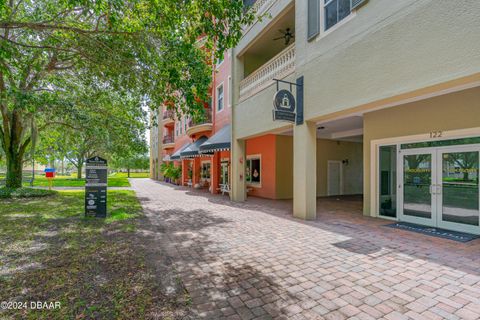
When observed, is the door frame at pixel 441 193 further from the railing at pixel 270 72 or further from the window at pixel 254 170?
the window at pixel 254 170

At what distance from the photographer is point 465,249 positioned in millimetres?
5383

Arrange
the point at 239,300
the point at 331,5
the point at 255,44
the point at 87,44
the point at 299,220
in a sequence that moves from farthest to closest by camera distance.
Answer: the point at 255,44 < the point at 299,220 < the point at 331,5 < the point at 87,44 < the point at 239,300

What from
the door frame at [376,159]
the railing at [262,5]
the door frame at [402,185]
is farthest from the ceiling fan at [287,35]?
the door frame at [402,185]

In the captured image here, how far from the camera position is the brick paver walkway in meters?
3.24

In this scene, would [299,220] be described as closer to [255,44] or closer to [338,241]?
[338,241]

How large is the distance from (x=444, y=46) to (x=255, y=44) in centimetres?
963

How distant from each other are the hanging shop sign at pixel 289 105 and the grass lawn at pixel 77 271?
19.1 ft

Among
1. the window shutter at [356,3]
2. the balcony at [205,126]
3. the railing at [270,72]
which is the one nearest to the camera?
the window shutter at [356,3]

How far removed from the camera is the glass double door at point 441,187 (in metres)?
6.57

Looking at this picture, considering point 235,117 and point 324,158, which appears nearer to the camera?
point 235,117

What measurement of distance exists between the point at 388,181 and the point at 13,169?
19385mm

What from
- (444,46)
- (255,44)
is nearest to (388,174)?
(444,46)

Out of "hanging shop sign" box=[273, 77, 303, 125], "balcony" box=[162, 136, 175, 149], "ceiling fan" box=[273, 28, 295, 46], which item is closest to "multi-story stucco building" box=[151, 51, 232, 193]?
"ceiling fan" box=[273, 28, 295, 46]

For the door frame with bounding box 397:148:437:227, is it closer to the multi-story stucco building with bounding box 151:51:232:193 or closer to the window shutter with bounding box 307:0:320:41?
the window shutter with bounding box 307:0:320:41
